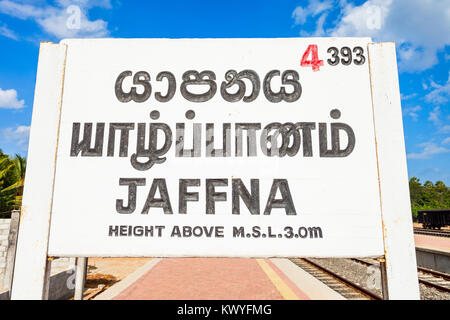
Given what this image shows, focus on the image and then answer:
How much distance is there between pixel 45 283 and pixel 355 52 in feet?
9.11

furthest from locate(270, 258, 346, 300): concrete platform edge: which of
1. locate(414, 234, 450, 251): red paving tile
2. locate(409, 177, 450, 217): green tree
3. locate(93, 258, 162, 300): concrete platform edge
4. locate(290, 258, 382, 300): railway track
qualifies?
locate(409, 177, 450, 217): green tree

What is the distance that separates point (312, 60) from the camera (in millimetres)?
2094

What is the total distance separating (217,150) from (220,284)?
753cm

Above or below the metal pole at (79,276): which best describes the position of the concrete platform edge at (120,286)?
below

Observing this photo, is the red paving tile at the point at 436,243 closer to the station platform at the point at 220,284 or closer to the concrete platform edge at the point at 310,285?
the concrete platform edge at the point at 310,285

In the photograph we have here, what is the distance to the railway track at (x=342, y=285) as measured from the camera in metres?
6.90

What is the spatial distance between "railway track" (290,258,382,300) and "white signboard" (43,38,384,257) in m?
5.87

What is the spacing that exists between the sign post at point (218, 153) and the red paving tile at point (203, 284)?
18.0 ft

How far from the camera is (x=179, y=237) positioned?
6.19 ft

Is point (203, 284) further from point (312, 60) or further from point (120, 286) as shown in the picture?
point (312, 60)

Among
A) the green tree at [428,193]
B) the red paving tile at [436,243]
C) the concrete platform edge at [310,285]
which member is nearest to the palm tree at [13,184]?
the concrete platform edge at [310,285]

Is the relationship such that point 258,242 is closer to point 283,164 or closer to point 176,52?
point 283,164
